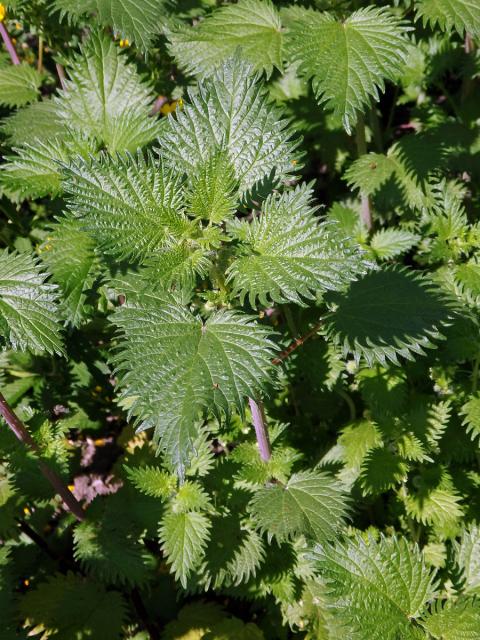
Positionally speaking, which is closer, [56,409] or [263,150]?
[263,150]

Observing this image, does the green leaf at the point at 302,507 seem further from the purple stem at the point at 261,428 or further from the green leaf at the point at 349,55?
the green leaf at the point at 349,55

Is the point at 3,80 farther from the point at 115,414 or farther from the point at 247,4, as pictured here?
the point at 115,414

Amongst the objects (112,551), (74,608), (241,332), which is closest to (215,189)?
(241,332)

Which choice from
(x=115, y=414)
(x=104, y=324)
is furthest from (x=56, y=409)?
(x=104, y=324)

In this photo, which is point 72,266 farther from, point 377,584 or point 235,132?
point 377,584

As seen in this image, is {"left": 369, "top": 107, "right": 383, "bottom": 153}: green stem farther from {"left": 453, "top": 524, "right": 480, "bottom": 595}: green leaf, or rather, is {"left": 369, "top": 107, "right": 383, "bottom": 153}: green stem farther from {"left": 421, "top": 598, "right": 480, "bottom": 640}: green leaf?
{"left": 421, "top": 598, "right": 480, "bottom": 640}: green leaf

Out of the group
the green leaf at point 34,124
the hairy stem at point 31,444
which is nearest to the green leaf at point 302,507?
the hairy stem at point 31,444

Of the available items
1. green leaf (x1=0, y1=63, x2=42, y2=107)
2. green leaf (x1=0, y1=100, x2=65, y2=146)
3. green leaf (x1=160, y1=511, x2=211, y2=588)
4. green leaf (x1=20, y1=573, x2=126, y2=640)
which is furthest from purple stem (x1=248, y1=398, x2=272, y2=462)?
green leaf (x1=0, y1=63, x2=42, y2=107)
